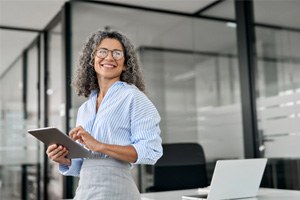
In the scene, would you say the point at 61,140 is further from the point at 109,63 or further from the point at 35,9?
the point at 35,9

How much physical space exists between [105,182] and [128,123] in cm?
23

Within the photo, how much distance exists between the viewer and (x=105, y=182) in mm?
1475

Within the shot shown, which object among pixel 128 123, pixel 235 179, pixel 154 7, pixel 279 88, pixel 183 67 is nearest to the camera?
pixel 128 123

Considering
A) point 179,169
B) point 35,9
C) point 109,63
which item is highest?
point 35,9

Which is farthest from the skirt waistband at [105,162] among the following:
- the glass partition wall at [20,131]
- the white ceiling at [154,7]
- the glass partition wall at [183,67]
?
the glass partition wall at [20,131]

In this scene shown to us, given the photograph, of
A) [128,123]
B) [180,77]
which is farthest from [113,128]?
[180,77]

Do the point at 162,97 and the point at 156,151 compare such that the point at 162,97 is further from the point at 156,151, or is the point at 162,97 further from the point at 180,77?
the point at 156,151

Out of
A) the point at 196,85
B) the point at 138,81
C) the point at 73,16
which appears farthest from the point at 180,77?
the point at 138,81

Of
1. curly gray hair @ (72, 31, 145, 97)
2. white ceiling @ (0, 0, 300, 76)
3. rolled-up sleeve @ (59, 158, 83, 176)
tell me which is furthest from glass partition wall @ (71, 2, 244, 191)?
rolled-up sleeve @ (59, 158, 83, 176)

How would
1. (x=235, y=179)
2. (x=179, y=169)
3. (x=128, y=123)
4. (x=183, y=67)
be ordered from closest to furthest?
1. (x=128, y=123)
2. (x=235, y=179)
3. (x=179, y=169)
4. (x=183, y=67)

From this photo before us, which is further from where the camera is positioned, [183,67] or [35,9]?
[183,67]

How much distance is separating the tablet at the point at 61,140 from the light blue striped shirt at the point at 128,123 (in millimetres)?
52

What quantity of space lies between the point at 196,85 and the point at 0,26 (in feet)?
8.72

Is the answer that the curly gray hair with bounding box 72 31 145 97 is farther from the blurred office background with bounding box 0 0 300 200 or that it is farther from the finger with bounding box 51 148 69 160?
the blurred office background with bounding box 0 0 300 200
